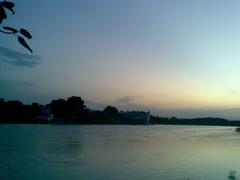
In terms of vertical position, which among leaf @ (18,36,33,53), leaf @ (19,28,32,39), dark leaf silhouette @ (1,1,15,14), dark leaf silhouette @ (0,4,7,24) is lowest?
leaf @ (18,36,33,53)

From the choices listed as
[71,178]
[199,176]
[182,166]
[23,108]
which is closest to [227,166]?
[182,166]

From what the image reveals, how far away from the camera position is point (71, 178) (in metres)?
25.5

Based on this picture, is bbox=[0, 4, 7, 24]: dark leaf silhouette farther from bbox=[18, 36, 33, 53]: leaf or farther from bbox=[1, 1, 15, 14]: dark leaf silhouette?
bbox=[18, 36, 33, 53]: leaf

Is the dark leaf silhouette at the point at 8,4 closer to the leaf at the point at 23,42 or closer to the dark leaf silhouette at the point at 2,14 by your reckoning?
the dark leaf silhouette at the point at 2,14

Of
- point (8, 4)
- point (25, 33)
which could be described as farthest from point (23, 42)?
point (8, 4)

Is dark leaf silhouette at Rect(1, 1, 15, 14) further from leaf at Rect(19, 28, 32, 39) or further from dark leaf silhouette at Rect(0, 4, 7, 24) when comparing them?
leaf at Rect(19, 28, 32, 39)

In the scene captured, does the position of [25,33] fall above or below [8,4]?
below

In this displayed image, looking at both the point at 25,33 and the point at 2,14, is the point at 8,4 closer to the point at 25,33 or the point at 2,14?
the point at 2,14

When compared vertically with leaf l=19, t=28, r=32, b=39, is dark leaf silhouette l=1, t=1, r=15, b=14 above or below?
above

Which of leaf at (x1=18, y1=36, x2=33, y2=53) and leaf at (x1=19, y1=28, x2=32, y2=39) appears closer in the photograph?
leaf at (x1=18, y1=36, x2=33, y2=53)

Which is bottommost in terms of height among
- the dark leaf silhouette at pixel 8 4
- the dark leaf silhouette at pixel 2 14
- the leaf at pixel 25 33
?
the leaf at pixel 25 33

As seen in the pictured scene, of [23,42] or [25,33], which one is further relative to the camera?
[25,33]

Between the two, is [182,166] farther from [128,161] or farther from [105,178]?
[105,178]

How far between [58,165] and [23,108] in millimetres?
129760
